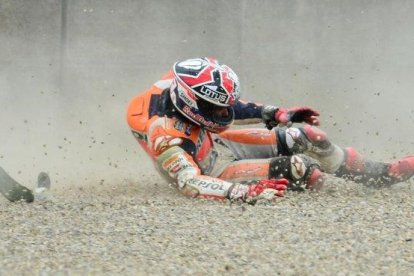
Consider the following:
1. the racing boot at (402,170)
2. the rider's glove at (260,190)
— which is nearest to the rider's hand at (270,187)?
the rider's glove at (260,190)

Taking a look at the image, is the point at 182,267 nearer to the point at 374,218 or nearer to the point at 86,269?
the point at 86,269

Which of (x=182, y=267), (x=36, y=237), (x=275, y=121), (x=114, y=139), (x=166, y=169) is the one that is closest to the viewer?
(x=182, y=267)

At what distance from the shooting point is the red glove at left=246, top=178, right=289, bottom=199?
6664 mm

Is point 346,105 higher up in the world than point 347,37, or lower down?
lower down

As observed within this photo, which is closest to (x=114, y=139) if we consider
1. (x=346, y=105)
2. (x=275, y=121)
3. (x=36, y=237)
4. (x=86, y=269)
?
(x=346, y=105)

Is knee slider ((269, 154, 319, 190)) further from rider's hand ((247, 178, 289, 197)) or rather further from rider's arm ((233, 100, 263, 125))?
rider's arm ((233, 100, 263, 125))

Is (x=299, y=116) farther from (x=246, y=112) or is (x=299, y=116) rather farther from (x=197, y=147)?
(x=197, y=147)

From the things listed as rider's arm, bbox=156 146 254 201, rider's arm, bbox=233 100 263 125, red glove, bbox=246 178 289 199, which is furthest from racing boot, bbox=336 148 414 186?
rider's arm, bbox=156 146 254 201

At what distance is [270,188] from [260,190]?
0.07 metres

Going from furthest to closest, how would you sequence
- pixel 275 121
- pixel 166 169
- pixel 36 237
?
pixel 275 121 → pixel 166 169 → pixel 36 237

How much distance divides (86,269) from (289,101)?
21.3 ft

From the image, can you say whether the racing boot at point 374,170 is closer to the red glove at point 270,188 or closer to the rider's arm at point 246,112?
the rider's arm at point 246,112

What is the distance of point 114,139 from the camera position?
1095cm

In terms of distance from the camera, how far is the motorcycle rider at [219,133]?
Result: 712 centimetres
